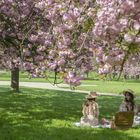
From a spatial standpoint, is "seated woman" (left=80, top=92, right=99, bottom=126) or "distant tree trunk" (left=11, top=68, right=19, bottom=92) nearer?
"seated woman" (left=80, top=92, right=99, bottom=126)

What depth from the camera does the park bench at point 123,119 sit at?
43.1 ft

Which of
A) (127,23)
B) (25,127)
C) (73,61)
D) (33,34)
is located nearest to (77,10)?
(73,61)

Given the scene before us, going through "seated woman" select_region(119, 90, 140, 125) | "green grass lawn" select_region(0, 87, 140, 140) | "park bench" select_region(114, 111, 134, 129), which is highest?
"seated woman" select_region(119, 90, 140, 125)

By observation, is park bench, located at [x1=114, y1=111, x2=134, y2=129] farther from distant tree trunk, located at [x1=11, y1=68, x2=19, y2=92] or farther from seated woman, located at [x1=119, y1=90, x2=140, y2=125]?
distant tree trunk, located at [x1=11, y1=68, x2=19, y2=92]

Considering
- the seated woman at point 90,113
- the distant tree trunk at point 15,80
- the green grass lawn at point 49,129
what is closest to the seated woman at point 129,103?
the seated woman at point 90,113

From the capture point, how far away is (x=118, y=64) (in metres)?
6.18

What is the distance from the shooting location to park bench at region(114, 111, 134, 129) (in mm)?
13141

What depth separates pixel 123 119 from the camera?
1314 centimetres

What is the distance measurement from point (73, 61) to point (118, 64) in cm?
332

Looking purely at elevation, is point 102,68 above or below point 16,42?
below

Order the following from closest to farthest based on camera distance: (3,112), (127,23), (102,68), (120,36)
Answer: (127,23) → (120,36) → (102,68) → (3,112)

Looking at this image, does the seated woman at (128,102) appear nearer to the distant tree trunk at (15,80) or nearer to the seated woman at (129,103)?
the seated woman at (129,103)

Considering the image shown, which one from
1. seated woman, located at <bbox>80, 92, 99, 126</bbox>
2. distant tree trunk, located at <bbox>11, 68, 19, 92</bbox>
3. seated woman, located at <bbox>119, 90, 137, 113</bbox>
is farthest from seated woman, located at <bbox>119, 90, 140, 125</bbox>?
distant tree trunk, located at <bbox>11, 68, 19, 92</bbox>

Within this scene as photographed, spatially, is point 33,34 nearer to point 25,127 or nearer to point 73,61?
point 25,127
